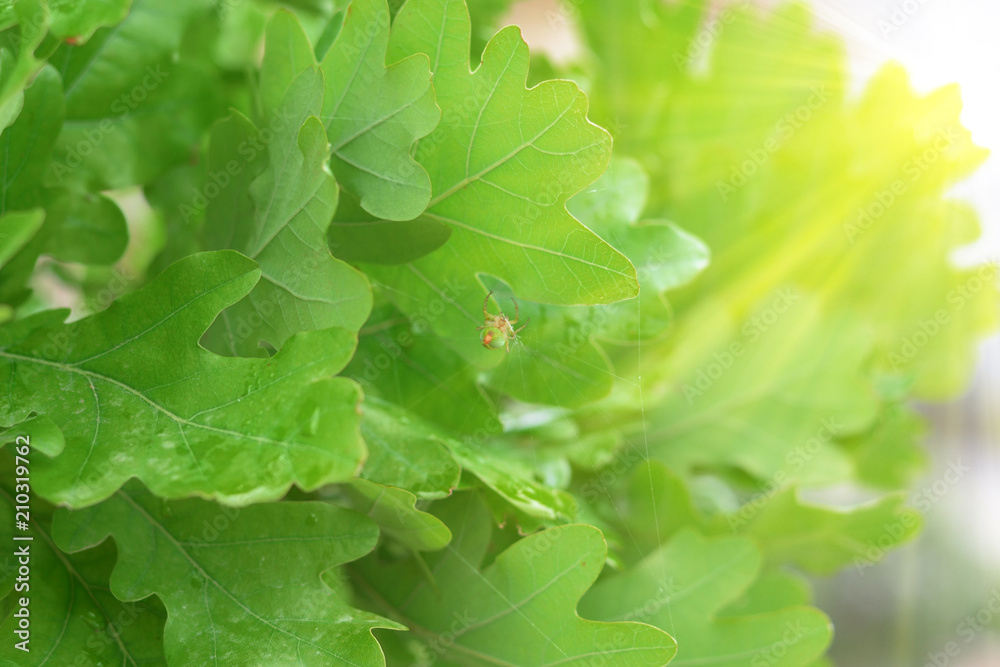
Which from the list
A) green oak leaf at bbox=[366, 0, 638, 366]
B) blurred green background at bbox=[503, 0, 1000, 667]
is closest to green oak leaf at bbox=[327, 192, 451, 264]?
green oak leaf at bbox=[366, 0, 638, 366]

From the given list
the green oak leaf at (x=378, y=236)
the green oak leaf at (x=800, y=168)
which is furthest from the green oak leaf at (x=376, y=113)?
the green oak leaf at (x=800, y=168)

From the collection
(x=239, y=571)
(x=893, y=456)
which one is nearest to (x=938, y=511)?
(x=893, y=456)

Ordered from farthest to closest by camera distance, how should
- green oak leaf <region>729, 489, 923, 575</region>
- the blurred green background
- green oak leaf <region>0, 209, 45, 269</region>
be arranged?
1. the blurred green background
2. green oak leaf <region>729, 489, 923, 575</region>
3. green oak leaf <region>0, 209, 45, 269</region>

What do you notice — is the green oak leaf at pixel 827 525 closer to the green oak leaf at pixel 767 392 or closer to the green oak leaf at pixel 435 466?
the green oak leaf at pixel 767 392

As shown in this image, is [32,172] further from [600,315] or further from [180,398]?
[600,315]

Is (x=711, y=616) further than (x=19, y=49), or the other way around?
(x=711, y=616)

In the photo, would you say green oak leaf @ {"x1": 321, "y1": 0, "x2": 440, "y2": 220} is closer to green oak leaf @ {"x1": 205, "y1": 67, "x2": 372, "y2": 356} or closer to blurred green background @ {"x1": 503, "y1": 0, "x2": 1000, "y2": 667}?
green oak leaf @ {"x1": 205, "y1": 67, "x2": 372, "y2": 356}

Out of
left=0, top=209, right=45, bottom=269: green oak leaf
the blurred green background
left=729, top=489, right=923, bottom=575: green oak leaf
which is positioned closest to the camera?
left=0, top=209, right=45, bottom=269: green oak leaf
